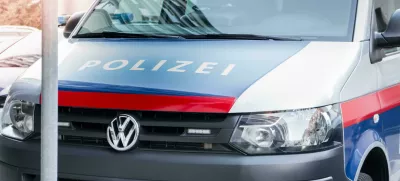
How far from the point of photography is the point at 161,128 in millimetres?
3338

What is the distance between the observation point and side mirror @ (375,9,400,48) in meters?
3.89

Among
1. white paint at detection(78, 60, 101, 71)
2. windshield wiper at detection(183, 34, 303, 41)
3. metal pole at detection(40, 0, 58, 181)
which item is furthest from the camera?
windshield wiper at detection(183, 34, 303, 41)

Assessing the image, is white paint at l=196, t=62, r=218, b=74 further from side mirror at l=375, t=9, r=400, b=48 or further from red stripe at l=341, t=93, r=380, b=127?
side mirror at l=375, t=9, r=400, b=48

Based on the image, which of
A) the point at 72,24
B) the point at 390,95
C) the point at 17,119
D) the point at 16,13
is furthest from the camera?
the point at 16,13

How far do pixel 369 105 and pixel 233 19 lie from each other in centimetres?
100

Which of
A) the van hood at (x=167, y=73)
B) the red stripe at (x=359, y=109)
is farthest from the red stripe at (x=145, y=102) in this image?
the red stripe at (x=359, y=109)

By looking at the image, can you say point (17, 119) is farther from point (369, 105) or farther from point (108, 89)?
point (369, 105)

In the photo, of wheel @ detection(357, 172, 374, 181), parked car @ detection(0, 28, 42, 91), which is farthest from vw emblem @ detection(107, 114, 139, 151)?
parked car @ detection(0, 28, 42, 91)

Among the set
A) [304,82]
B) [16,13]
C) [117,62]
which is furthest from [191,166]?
[16,13]

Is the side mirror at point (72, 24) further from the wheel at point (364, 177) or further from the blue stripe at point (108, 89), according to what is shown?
the wheel at point (364, 177)

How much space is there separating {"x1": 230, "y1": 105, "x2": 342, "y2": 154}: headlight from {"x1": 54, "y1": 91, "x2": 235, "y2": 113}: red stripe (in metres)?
0.14

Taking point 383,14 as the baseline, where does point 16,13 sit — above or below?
above

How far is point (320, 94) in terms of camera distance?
3332mm

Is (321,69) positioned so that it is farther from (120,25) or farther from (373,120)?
(120,25)
